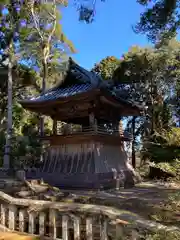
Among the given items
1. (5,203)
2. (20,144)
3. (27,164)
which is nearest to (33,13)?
(20,144)

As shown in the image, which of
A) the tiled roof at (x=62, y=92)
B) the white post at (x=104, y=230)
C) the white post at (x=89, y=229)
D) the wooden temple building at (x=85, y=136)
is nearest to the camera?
the white post at (x=104, y=230)

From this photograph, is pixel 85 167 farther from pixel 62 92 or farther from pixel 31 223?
pixel 31 223

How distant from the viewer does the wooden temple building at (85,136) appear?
11.8 meters

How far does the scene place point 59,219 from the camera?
4.10 metres

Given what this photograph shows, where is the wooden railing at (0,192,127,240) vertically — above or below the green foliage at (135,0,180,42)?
below

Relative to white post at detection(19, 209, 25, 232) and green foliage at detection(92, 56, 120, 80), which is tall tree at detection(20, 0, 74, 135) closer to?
green foliage at detection(92, 56, 120, 80)

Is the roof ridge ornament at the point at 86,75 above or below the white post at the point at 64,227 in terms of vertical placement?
above

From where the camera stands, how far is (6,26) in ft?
57.5

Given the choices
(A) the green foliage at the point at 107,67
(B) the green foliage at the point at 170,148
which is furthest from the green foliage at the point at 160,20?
(A) the green foliage at the point at 107,67

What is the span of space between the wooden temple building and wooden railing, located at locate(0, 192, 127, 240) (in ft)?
22.6

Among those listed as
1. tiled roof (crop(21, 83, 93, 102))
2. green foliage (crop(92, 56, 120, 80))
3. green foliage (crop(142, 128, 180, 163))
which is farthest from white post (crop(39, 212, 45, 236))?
green foliage (crop(92, 56, 120, 80))

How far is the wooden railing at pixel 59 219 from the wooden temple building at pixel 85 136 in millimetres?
6896

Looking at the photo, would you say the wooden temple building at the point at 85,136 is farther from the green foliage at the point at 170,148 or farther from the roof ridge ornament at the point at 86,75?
the green foliage at the point at 170,148

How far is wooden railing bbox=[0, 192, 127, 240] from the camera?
342cm
